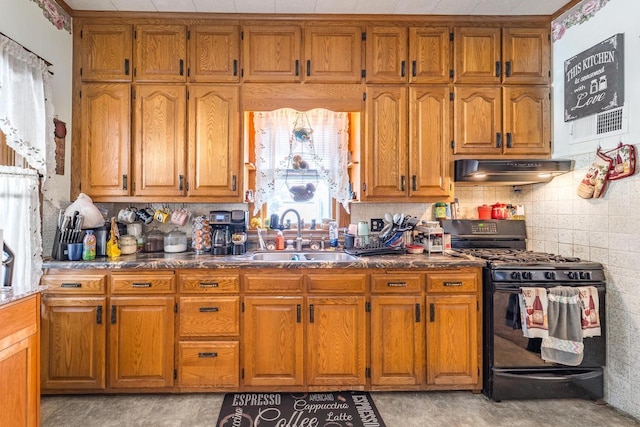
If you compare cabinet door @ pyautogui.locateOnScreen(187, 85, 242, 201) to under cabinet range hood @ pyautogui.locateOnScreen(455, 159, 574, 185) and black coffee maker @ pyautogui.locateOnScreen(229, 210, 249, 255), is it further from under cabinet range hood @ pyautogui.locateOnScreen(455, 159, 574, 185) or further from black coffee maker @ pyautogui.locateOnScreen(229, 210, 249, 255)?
under cabinet range hood @ pyautogui.locateOnScreen(455, 159, 574, 185)

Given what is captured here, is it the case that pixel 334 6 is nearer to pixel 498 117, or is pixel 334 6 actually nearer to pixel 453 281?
pixel 498 117

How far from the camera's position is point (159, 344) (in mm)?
2363

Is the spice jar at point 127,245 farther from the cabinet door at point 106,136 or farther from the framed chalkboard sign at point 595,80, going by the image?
the framed chalkboard sign at point 595,80

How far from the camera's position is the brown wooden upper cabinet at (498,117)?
280 centimetres

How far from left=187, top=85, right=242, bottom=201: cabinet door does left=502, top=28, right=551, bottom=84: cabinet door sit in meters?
2.11

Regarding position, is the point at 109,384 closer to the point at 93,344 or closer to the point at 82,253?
Answer: the point at 93,344

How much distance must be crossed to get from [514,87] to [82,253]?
3.37 m

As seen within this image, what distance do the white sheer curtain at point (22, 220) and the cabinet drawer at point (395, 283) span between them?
79.4 inches

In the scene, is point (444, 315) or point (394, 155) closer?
point (444, 315)

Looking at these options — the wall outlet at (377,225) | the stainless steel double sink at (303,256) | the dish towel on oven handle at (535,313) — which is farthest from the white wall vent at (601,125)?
the stainless steel double sink at (303,256)

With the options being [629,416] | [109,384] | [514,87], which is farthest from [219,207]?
[629,416]

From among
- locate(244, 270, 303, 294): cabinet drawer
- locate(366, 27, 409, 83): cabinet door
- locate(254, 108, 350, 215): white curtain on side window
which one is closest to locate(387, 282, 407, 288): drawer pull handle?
locate(244, 270, 303, 294): cabinet drawer

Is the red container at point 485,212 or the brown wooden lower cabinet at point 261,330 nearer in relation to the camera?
the brown wooden lower cabinet at point 261,330

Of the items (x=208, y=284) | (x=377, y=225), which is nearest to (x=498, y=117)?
(x=377, y=225)
